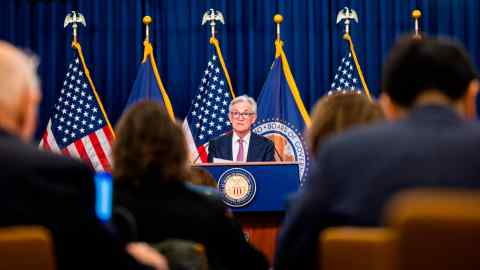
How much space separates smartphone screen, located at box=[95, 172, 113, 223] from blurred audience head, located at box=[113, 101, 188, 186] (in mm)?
40

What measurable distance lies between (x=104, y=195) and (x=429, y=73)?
3.71 ft

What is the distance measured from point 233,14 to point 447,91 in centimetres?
726

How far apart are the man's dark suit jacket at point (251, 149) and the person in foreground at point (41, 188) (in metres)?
4.99

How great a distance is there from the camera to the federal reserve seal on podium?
482cm

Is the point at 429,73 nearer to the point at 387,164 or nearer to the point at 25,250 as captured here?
the point at 387,164

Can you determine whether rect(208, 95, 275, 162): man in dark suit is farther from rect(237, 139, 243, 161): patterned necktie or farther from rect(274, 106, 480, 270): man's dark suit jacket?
A: rect(274, 106, 480, 270): man's dark suit jacket

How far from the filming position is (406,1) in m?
8.98

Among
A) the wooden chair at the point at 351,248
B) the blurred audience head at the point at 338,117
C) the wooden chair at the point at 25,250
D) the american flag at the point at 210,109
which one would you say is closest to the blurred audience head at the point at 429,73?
the wooden chair at the point at 351,248

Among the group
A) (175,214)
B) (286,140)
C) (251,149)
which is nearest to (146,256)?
(175,214)

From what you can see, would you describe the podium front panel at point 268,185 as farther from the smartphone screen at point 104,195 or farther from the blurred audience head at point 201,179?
the smartphone screen at point 104,195

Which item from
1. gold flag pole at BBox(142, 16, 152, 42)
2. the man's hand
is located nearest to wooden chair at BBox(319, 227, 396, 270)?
the man's hand

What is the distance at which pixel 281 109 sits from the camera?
8.09 metres

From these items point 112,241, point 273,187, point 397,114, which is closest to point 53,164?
point 112,241

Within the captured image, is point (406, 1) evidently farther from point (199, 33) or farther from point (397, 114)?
point (397, 114)
